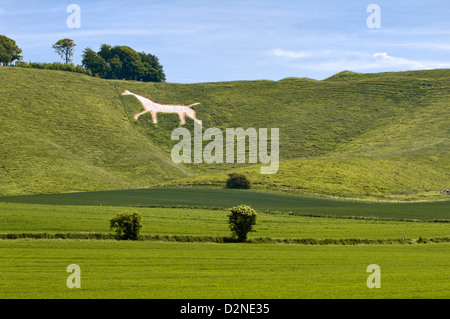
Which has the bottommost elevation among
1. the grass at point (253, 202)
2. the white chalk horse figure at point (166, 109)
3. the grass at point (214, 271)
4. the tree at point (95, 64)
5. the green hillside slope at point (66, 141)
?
the grass at point (214, 271)

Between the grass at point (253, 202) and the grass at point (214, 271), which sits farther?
the grass at point (253, 202)

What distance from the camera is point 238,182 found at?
3482 inches

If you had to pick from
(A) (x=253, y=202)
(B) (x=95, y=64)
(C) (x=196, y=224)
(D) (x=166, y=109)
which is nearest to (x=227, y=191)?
(A) (x=253, y=202)

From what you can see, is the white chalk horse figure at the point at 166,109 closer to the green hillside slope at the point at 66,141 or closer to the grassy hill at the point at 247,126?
the grassy hill at the point at 247,126

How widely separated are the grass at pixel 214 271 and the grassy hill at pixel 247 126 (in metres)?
49.1

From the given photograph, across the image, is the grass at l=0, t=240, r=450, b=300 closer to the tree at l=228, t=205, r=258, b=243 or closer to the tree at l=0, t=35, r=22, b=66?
the tree at l=228, t=205, r=258, b=243

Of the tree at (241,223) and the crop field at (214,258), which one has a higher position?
the tree at (241,223)

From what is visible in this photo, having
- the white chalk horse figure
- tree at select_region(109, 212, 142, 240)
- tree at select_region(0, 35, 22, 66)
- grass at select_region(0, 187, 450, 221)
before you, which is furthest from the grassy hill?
tree at select_region(109, 212, 142, 240)

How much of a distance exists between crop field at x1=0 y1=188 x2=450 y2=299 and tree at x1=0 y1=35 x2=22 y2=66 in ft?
440

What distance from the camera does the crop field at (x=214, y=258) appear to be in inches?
948

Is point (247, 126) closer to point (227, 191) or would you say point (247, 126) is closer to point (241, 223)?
point (227, 191)

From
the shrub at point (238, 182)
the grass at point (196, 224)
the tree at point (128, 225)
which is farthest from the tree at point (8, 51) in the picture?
the tree at point (128, 225)

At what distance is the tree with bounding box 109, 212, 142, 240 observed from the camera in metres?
42.7
